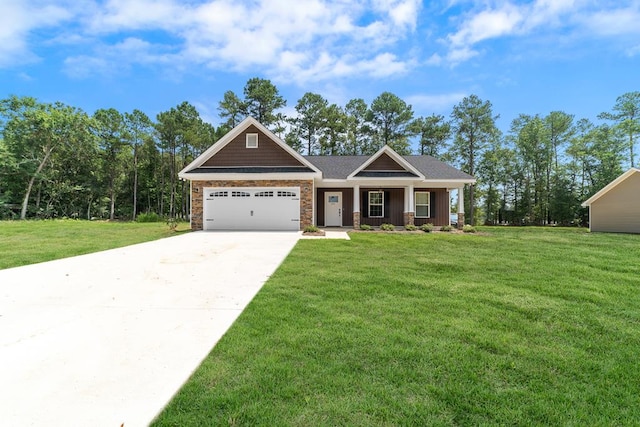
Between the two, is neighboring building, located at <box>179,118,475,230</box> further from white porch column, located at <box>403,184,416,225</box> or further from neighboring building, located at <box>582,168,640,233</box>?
neighboring building, located at <box>582,168,640,233</box>

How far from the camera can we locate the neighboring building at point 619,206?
16453mm

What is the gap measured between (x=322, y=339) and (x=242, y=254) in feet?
18.3

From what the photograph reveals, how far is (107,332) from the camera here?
3330 millimetres

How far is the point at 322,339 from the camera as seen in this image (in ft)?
10.0

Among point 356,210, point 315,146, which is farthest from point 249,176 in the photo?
point 315,146

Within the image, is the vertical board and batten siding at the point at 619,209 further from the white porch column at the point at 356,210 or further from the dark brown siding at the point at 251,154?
the dark brown siding at the point at 251,154

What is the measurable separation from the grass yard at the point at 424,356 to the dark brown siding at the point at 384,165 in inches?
450

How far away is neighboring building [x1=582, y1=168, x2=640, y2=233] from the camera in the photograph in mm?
16453

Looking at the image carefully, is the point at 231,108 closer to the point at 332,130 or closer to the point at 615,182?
the point at 332,130

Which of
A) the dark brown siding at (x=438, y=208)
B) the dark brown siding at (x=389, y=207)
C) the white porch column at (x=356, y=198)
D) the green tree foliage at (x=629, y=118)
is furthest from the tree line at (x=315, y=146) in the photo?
the white porch column at (x=356, y=198)

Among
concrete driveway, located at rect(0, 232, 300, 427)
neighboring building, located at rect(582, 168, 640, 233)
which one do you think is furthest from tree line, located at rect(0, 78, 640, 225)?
concrete driveway, located at rect(0, 232, 300, 427)

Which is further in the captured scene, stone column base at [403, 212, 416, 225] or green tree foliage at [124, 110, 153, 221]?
green tree foliage at [124, 110, 153, 221]

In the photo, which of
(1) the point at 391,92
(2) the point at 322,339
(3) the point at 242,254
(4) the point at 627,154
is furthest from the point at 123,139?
(4) the point at 627,154

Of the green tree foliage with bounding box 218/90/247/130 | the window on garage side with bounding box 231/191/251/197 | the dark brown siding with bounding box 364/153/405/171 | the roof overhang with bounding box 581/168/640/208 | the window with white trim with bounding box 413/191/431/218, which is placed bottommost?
the window with white trim with bounding box 413/191/431/218
